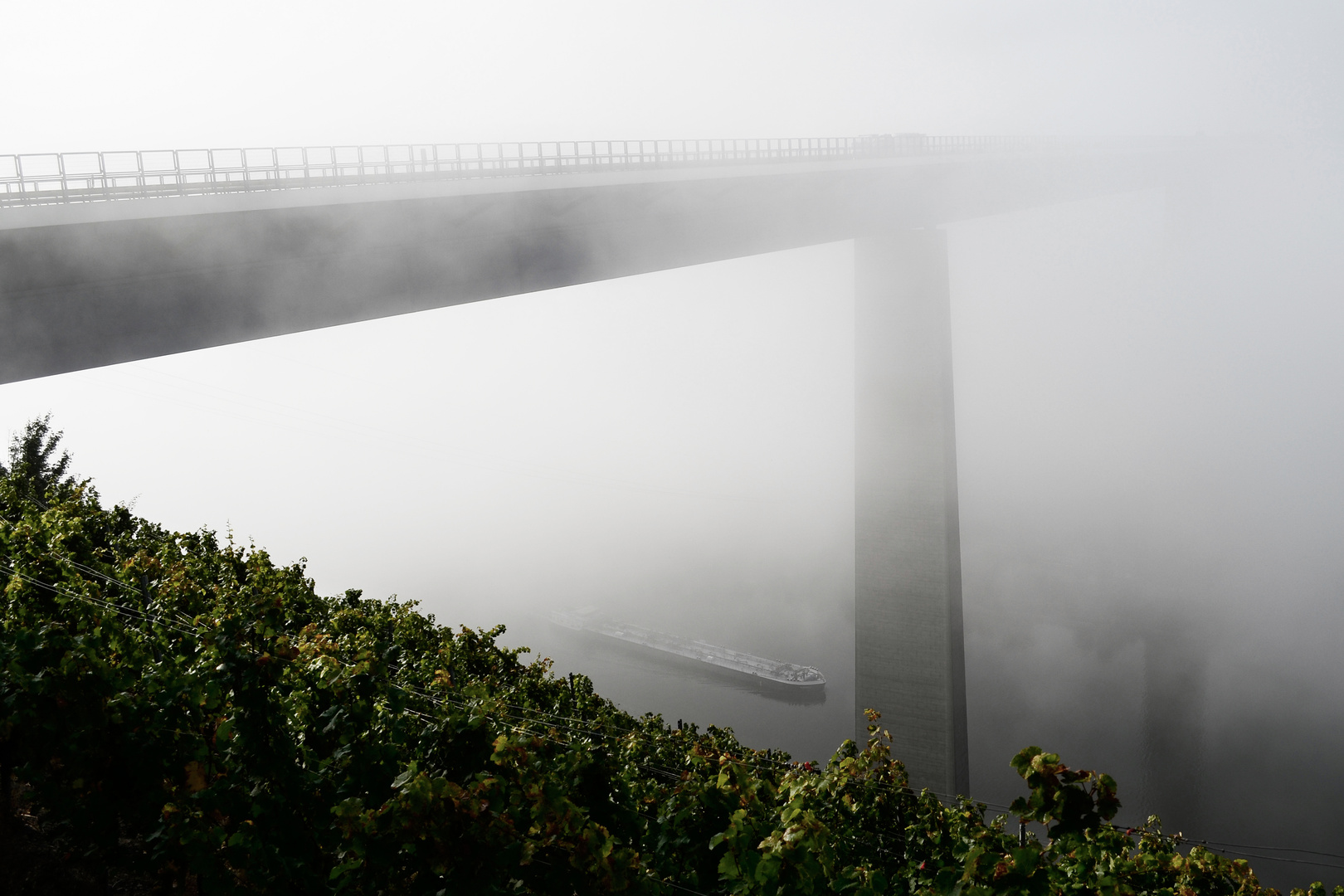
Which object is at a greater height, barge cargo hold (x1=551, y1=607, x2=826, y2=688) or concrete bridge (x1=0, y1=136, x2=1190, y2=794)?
concrete bridge (x1=0, y1=136, x2=1190, y2=794)

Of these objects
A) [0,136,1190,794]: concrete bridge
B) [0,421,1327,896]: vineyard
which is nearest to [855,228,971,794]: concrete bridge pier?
[0,136,1190,794]: concrete bridge

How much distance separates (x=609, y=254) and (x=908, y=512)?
8.36 metres

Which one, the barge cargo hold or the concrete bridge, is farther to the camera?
the barge cargo hold

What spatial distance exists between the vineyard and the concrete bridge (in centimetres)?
304

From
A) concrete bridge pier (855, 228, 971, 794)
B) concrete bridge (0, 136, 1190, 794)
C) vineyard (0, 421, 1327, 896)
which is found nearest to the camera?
vineyard (0, 421, 1327, 896)

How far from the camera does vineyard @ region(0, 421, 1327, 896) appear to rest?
274 cm

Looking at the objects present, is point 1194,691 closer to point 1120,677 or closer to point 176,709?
point 1120,677

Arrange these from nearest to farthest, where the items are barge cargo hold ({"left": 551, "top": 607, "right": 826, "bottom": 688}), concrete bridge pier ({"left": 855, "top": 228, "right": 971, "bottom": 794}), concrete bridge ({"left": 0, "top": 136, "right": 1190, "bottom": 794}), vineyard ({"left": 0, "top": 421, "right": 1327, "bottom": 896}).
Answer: vineyard ({"left": 0, "top": 421, "right": 1327, "bottom": 896}) < concrete bridge ({"left": 0, "top": 136, "right": 1190, "bottom": 794}) < concrete bridge pier ({"left": 855, "top": 228, "right": 971, "bottom": 794}) < barge cargo hold ({"left": 551, "top": 607, "right": 826, "bottom": 688})

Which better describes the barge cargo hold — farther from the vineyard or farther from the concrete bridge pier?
the vineyard

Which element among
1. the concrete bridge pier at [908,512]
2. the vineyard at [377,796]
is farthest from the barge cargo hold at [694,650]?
the vineyard at [377,796]

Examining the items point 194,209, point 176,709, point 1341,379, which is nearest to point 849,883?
point 176,709

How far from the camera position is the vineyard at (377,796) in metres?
2.74

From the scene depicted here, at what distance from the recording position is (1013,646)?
33.9 meters

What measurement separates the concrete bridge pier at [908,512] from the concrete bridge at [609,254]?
40 mm
